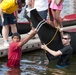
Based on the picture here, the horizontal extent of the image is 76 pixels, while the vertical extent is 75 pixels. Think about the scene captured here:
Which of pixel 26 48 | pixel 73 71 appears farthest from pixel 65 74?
pixel 26 48

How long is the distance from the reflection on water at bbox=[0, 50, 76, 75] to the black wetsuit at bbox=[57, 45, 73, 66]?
0.49ft

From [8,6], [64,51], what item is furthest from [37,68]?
[8,6]

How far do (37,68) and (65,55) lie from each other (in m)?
0.73

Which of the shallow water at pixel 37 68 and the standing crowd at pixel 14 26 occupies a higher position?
the standing crowd at pixel 14 26

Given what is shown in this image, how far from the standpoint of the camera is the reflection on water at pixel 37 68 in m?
8.12

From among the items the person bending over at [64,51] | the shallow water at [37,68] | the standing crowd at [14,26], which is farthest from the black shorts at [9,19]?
the person bending over at [64,51]

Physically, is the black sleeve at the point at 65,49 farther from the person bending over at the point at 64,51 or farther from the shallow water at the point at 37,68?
the shallow water at the point at 37,68

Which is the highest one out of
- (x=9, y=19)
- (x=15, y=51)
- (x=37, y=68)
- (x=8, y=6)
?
(x=8, y=6)

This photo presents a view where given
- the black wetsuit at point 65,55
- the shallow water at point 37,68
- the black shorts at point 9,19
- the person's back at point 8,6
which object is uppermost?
the person's back at point 8,6

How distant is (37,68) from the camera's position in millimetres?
8500

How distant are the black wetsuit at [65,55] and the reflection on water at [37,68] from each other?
0.15m

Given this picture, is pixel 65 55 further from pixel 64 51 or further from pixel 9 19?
pixel 9 19

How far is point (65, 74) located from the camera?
8.03 meters

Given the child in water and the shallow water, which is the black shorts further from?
the child in water
